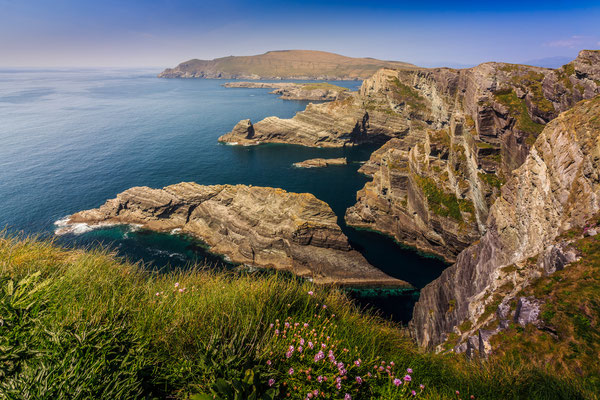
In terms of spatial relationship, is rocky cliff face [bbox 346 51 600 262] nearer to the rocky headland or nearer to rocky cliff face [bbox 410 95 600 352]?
the rocky headland

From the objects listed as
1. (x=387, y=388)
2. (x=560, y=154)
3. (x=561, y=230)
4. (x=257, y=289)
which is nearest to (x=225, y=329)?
(x=257, y=289)

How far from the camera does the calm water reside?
160ft

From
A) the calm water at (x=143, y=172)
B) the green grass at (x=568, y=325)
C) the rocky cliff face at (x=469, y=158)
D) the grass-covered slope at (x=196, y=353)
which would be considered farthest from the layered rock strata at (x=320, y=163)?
the grass-covered slope at (x=196, y=353)

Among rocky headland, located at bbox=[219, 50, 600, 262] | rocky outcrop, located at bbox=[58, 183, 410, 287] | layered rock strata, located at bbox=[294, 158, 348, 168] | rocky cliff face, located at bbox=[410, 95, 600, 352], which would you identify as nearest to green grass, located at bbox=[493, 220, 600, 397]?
rocky cliff face, located at bbox=[410, 95, 600, 352]

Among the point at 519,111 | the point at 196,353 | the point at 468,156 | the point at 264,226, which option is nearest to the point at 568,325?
the point at 196,353

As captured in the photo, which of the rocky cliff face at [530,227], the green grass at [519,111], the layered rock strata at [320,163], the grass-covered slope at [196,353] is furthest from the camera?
the layered rock strata at [320,163]

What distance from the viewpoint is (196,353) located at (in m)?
5.17

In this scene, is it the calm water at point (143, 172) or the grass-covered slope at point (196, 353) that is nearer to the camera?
the grass-covered slope at point (196, 353)

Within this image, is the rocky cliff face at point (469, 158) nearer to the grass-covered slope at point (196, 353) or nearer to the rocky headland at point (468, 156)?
the rocky headland at point (468, 156)

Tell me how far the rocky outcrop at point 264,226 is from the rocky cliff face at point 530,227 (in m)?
17.7

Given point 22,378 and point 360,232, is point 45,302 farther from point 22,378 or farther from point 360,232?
point 360,232

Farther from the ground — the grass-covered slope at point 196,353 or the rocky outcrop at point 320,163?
the grass-covered slope at point 196,353

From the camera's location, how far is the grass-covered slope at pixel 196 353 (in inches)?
168

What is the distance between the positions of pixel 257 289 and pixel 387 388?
4.03 m
